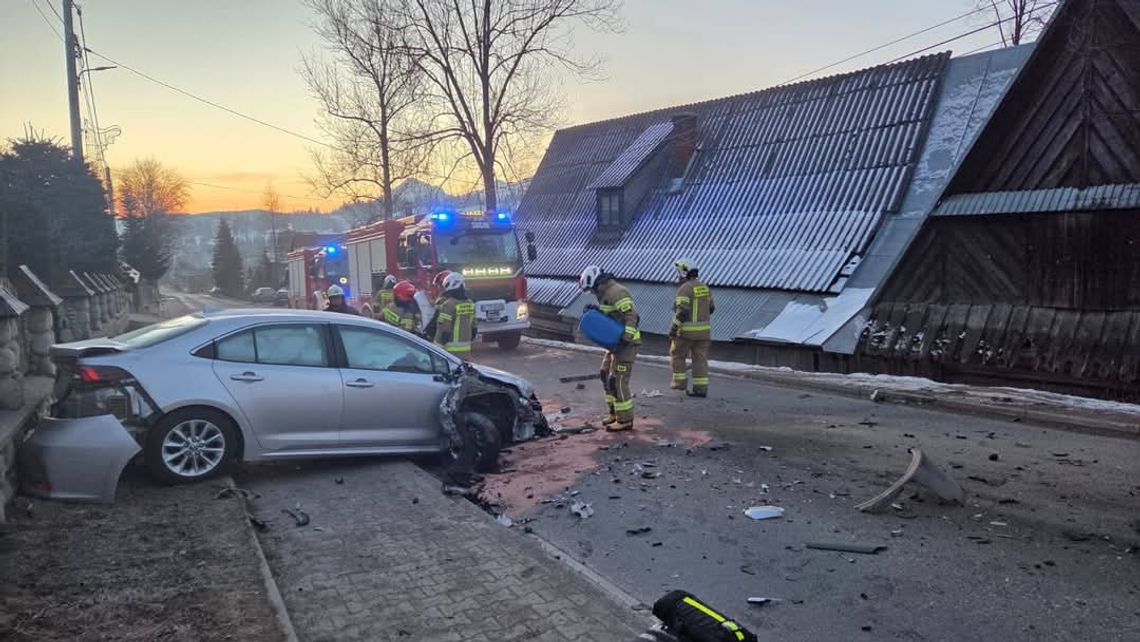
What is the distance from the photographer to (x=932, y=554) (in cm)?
482

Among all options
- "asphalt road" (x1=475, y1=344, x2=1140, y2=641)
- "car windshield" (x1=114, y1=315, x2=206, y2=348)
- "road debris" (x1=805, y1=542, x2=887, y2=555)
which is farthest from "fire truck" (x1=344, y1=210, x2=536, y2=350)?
"road debris" (x1=805, y1=542, x2=887, y2=555)

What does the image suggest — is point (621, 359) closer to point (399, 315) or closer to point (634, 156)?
point (399, 315)

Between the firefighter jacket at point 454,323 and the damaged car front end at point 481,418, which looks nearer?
the damaged car front end at point 481,418

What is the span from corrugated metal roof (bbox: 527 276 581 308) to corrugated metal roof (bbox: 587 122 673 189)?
3.47 m

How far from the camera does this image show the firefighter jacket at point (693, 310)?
10281 mm

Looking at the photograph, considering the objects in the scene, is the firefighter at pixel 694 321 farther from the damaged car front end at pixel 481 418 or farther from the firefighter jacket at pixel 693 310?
the damaged car front end at pixel 481 418

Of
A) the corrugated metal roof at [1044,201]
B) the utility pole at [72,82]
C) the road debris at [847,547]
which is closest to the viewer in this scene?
the road debris at [847,547]

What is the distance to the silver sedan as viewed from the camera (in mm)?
5859

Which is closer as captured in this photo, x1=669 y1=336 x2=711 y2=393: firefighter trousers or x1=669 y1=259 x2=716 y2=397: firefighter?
x1=669 y1=259 x2=716 y2=397: firefighter

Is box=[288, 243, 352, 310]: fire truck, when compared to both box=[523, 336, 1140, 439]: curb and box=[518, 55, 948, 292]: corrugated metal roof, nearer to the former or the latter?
box=[518, 55, 948, 292]: corrugated metal roof

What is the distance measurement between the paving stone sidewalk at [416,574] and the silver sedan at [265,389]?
0.53 metres

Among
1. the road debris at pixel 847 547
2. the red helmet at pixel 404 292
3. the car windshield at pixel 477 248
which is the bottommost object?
the road debris at pixel 847 547

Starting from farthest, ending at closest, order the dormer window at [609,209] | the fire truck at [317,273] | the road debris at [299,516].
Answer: the dormer window at [609,209] < the fire truck at [317,273] < the road debris at [299,516]

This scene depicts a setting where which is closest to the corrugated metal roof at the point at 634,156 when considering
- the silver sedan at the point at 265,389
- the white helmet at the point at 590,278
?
the white helmet at the point at 590,278
